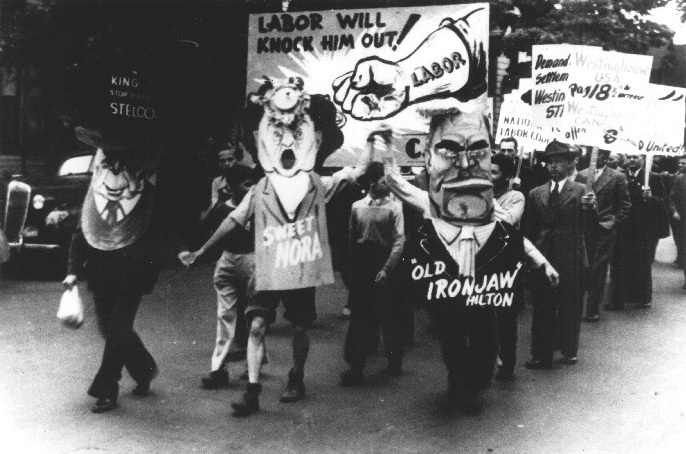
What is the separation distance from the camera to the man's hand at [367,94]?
7.91 meters

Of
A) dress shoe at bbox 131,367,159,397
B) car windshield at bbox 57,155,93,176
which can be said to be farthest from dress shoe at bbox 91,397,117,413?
car windshield at bbox 57,155,93,176

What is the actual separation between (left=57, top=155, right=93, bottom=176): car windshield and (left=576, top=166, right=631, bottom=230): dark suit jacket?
7.10 m

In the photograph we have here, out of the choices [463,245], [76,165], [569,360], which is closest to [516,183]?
[569,360]

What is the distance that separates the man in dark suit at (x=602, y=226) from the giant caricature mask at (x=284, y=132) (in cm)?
526

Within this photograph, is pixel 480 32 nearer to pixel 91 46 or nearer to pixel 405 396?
pixel 405 396

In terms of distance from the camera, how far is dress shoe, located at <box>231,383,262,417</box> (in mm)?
7188

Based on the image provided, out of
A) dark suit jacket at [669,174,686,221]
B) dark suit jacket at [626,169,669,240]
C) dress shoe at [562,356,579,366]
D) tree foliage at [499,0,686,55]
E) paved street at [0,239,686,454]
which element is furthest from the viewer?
tree foliage at [499,0,686,55]

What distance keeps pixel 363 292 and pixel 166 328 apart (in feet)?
9.28

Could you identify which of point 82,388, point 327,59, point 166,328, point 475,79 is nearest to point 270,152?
point 327,59

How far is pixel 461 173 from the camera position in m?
7.41

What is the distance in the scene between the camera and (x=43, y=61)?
17.2 meters

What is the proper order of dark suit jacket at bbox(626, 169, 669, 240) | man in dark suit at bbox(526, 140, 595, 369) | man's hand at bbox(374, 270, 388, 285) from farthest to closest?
dark suit jacket at bbox(626, 169, 669, 240), man in dark suit at bbox(526, 140, 595, 369), man's hand at bbox(374, 270, 388, 285)

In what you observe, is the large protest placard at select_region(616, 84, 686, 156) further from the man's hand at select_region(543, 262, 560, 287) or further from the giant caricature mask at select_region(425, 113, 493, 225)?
the giant caricature mask at select_region(425, 113, 493, 225)

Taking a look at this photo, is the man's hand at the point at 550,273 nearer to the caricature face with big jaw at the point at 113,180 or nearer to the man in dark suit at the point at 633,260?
the caricature face with big jaw at the point at 113,180
